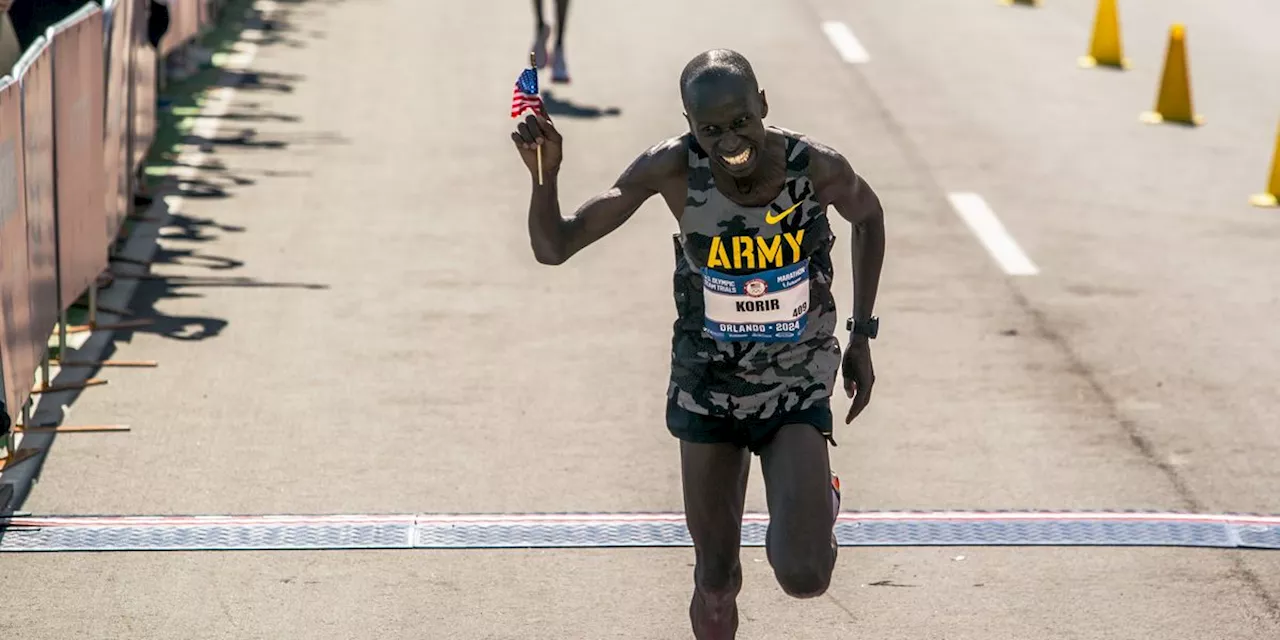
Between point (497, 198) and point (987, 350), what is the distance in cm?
481

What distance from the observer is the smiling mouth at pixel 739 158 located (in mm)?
6109

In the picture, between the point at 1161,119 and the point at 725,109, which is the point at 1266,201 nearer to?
the point at 1161,119

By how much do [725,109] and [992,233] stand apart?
853 centimetres

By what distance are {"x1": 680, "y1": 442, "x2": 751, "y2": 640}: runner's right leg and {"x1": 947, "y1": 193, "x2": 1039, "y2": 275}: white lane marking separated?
6951 millimetres

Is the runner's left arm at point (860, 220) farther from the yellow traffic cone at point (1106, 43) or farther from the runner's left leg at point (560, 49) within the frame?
the yellow traffic cone at point (1106, 43)

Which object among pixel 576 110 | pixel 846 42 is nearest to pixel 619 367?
pixel 576 110

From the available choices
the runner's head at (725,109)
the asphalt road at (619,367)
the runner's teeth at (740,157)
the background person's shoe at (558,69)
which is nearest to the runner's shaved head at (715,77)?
the runner's head at (725,109)

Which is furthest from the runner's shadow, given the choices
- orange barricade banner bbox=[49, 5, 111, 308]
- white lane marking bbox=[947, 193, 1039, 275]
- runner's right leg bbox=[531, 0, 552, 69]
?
orange barricade banner bbox=[49, 5, 111, 308]

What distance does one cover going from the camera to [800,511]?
6309 mm

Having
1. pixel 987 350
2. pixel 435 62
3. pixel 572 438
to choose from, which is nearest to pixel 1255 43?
pixel 435 62

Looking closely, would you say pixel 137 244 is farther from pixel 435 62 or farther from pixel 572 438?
pixel 435 62

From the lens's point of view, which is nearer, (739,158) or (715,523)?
(739,158)

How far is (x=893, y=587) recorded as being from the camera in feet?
26.4

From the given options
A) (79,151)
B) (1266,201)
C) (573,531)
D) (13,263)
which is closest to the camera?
(573,531)
